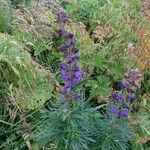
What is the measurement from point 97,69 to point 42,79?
1.68 ft

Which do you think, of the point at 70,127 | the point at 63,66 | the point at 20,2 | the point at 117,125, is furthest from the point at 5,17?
the point at 117,125

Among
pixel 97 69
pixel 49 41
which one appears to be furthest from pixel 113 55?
pixel 49 41

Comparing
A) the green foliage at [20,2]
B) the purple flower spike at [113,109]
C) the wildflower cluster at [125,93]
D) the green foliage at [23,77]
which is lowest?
the green foliage at [23,77]

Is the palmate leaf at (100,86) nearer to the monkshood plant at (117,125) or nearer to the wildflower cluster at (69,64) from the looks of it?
the monkshood plant at (117,125)

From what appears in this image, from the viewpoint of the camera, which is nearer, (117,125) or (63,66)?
(63,66)

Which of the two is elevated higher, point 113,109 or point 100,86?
point 113,109

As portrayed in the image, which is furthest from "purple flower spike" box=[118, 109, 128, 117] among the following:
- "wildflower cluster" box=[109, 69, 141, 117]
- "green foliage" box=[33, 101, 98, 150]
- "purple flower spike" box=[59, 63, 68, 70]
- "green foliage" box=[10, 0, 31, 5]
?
"green foliage" box=[10, 0, 31, 5]

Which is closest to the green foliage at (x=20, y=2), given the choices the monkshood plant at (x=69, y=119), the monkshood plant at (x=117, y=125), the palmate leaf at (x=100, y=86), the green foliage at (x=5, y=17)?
the green foliage at (x=5, y=17)

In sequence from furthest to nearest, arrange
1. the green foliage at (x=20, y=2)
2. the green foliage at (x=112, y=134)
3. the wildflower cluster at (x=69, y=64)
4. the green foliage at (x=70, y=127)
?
the green foliage at (x=20, y=2) → the green foliage at (x=112, y=134) → the green foliage at (x=70, y=127) → the wildflower cluster at (x=69, y=64)

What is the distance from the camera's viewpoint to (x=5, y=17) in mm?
3758

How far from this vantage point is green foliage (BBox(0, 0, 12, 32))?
12.3 ft

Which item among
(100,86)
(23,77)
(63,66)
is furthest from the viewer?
(100,86)

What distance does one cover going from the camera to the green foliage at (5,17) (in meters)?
3.76

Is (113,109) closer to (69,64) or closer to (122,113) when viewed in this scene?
(122,113)
